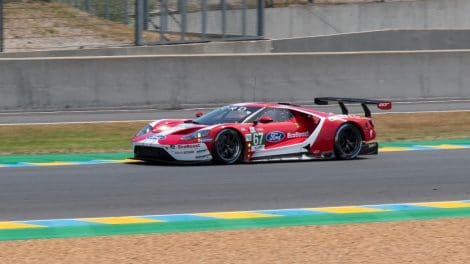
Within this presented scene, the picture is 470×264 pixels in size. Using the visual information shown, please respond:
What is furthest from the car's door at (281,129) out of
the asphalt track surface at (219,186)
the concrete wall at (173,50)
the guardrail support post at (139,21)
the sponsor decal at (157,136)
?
the guardrail support post at (139,21)

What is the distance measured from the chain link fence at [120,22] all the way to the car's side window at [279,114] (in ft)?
41.7

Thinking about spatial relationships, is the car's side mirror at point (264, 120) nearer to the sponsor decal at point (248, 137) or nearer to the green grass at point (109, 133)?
the sponsor decal at point (248, 137)

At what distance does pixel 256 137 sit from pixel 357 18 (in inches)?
912

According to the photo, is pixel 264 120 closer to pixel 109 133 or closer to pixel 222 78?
pixel 109 133

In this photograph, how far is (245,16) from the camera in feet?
106

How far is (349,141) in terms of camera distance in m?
17.6

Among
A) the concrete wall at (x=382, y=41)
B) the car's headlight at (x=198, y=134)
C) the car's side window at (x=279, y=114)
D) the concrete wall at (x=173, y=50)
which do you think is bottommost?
the car's headlight at (x=198, y=134)

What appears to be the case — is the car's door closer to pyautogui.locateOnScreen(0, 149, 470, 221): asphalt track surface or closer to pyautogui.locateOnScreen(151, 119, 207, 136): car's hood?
pyautogui.locateOnScreen(0, 149, 470, 221): asphalt track surface

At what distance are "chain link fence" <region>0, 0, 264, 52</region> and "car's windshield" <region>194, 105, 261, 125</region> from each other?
12.7m

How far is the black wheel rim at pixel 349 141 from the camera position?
57.3 feet

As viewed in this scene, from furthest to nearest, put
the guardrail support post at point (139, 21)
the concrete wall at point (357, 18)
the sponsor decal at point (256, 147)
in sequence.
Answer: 1. the concrete wall at point (357, 18)
2. the guardrail support post at point (139, 21)
3. the sponsor decal at point (256, 147)

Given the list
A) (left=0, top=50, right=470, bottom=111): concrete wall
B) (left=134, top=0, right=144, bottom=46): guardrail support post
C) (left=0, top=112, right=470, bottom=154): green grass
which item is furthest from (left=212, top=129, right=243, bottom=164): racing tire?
(left=134, top=0, right=144, bottom=46): guardrail support post

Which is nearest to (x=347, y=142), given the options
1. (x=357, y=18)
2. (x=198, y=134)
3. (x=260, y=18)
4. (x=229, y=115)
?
(x=229, y=115)

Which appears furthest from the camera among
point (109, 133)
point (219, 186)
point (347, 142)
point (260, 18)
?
point (260, 18)
